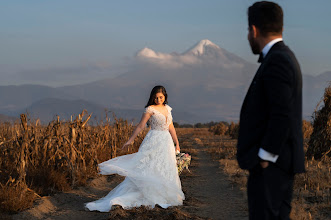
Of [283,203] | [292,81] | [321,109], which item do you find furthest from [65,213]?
[321,109]

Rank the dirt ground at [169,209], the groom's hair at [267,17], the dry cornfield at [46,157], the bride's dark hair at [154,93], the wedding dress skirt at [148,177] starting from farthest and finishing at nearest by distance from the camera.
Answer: the dry cornfield at [46,157] → the bride's dark hair at [154,93] → the wedding dress skirt at [148,177] → the dirt ground at [169,209] → the groom's hair at [267,17]

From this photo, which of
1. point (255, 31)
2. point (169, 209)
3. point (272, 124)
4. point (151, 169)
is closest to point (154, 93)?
point (151, 169)

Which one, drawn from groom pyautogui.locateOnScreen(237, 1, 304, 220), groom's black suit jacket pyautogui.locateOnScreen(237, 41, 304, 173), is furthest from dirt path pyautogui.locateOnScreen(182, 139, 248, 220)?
groom's black suit jacket pyautogui.locateOnScreen(237, 41, 304, 173)

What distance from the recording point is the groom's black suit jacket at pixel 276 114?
2.94 m

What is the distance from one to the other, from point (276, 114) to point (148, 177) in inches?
189

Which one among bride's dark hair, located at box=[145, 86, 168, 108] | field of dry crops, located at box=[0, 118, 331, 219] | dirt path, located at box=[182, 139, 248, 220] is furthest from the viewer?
bride's dark hair, located at box=[145, 86, 168, 108]

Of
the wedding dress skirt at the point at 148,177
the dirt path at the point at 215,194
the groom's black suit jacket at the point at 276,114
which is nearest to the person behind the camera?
the groom's black suit jacket at the point at 276,114

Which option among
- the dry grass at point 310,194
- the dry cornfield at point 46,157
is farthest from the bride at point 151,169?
the dry grass at point 310,194

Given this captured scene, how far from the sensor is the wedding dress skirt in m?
7.12

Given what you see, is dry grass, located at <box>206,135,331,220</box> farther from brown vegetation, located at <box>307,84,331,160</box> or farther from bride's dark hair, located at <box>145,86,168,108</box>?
bride's dark hair, located at <box>145,86,168,108</box>

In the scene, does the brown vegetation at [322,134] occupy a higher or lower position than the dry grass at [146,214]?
higher

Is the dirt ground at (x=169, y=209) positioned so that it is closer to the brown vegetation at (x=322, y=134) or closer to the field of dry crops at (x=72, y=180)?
the field of dry crops at (x=72, y=180)

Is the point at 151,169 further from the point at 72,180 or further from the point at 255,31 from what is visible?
the point at 255,31

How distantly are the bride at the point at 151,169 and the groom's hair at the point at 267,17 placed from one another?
14.4ft
